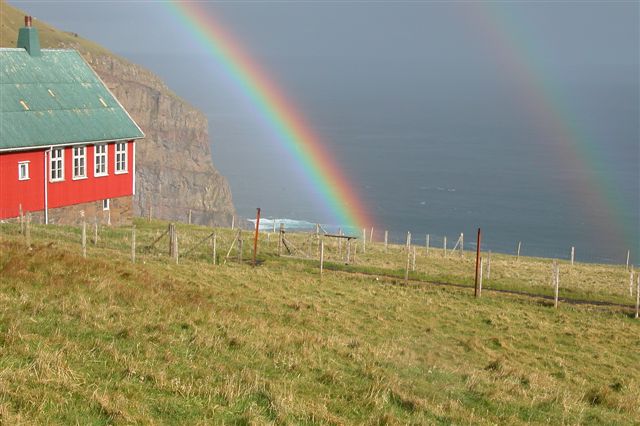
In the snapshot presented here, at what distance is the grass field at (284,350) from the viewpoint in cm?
1162

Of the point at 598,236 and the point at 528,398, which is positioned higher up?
the point at 528,398

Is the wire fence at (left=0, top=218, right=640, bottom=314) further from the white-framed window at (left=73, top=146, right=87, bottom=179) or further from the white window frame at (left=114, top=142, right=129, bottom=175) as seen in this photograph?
the white window frame at (left=114, top=142, right=129, bottom=175)

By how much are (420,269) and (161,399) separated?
28959 millimetres

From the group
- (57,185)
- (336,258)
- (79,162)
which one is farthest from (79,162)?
(336,258)

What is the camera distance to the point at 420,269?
1556 inches

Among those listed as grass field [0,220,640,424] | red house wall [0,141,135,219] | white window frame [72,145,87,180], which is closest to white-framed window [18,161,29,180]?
red house wall [0,141,135,219]

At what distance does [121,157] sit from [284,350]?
35882mm

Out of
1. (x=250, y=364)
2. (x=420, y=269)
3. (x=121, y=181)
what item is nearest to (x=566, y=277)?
(x=420, y=269)

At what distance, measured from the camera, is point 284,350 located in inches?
637

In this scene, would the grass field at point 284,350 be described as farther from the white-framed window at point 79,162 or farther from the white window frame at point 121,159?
the white window frame at point 121,159

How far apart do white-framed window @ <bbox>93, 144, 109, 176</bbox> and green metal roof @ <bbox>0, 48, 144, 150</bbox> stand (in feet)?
2.39

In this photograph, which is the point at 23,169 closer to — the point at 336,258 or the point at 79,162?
the point at 79,162

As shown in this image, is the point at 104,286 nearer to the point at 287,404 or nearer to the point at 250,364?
the point at 250,364

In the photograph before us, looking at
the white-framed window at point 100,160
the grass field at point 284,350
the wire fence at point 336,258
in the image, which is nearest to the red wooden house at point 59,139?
the white-framed window at point 100,160
